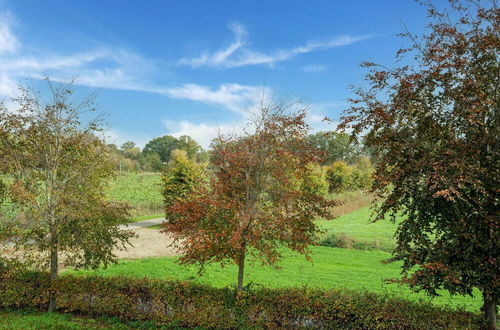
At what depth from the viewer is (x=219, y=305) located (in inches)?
351

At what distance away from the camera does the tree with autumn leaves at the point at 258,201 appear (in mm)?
8547

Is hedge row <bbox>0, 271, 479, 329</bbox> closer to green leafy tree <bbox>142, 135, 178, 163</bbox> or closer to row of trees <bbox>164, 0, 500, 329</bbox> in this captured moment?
row of trees <bbox>164, 0, 500, 329</bbox>

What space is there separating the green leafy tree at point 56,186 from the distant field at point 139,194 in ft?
60.1

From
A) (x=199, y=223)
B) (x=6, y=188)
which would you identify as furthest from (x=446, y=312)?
(x=6, y=188)

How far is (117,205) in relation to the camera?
10781mm

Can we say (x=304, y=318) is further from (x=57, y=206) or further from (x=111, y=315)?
(x=57, y=206)

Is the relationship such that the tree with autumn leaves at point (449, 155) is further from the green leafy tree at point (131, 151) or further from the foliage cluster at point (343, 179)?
the green leafy tree at point (131, 151)

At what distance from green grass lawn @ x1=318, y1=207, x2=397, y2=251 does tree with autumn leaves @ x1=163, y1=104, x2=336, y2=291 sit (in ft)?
34.0

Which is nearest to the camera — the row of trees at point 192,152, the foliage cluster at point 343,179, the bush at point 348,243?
the bush at point 348,243

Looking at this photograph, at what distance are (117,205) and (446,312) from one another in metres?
8.79

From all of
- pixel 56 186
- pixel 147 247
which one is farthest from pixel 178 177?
pixel 56 186

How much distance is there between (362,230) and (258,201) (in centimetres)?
2095

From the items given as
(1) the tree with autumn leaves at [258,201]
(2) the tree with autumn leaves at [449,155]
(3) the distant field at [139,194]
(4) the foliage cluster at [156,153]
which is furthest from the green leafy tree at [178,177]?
(4) the foliage cluster at [156,153]

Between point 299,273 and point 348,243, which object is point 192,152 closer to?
point 348,243
